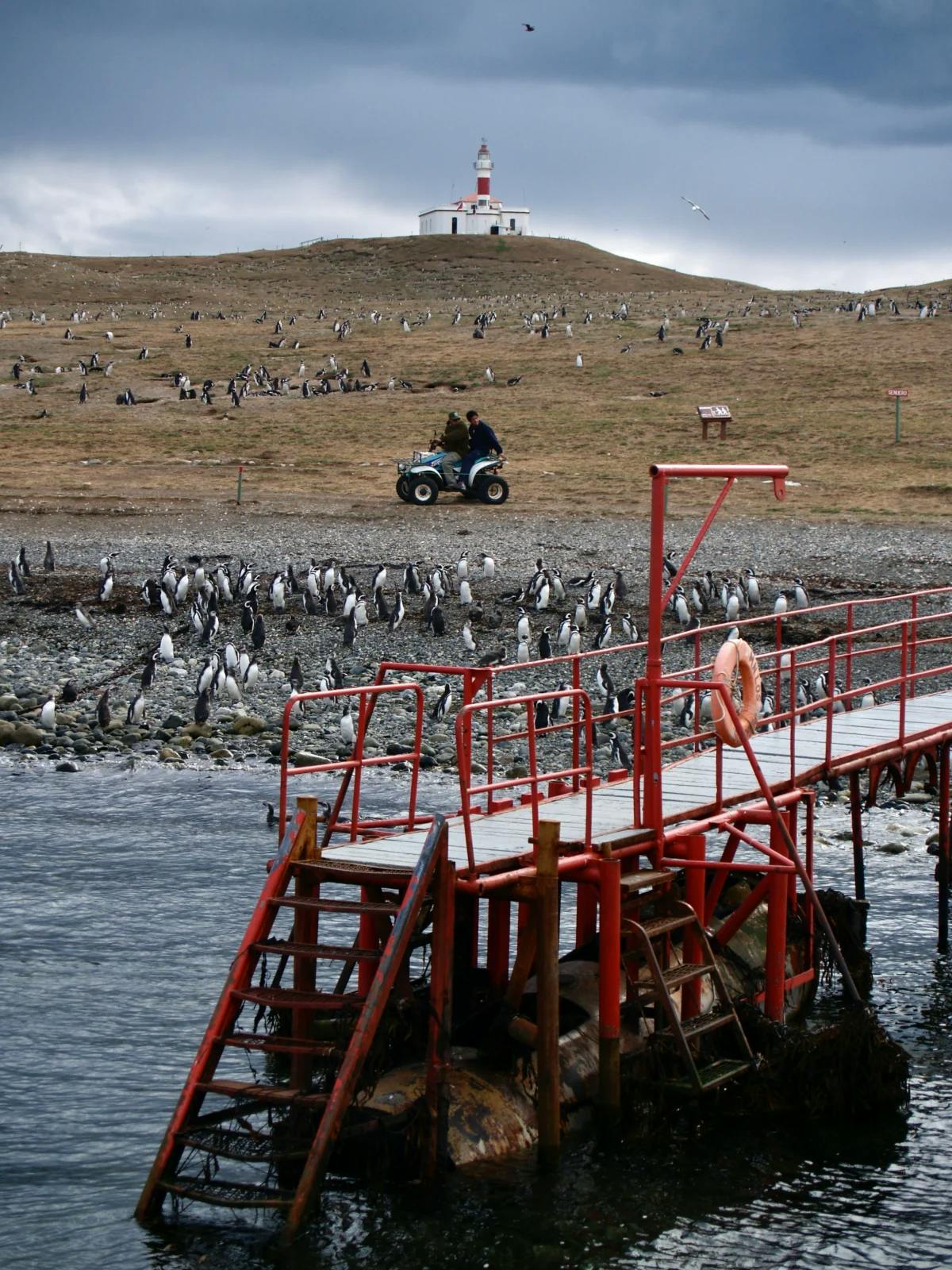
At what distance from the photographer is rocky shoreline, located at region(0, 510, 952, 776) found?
Result: 18.2 metres

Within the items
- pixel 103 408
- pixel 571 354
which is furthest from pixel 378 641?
pixel 571 354

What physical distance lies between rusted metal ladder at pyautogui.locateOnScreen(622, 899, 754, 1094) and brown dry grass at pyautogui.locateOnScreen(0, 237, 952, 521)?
2019 cm

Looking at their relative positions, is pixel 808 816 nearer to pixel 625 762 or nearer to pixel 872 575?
pixel 625 762

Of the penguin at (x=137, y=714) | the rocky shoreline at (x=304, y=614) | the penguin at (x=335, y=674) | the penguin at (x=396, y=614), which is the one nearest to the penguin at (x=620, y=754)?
the rocky shoreline at (x=304, y=614)

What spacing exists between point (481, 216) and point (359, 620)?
84797 millimetres

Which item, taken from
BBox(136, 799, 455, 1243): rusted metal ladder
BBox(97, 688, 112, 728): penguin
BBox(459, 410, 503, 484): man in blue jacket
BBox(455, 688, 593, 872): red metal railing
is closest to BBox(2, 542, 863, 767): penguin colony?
BBox(97, 688, 112, 728): penguin

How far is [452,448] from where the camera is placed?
96.9 ft

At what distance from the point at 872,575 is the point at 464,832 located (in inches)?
688

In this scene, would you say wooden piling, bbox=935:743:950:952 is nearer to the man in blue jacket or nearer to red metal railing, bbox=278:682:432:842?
red metal railing, bbox=278:682:432:842

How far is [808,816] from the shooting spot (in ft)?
33.9

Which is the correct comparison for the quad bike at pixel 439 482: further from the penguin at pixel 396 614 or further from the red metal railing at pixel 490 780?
the red metal railing at pixel 490 780

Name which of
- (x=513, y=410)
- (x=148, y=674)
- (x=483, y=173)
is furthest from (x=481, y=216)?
(x=148, y=674)

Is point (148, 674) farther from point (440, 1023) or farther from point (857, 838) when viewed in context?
point (440, 1023)

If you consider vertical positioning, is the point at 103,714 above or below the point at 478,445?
below
